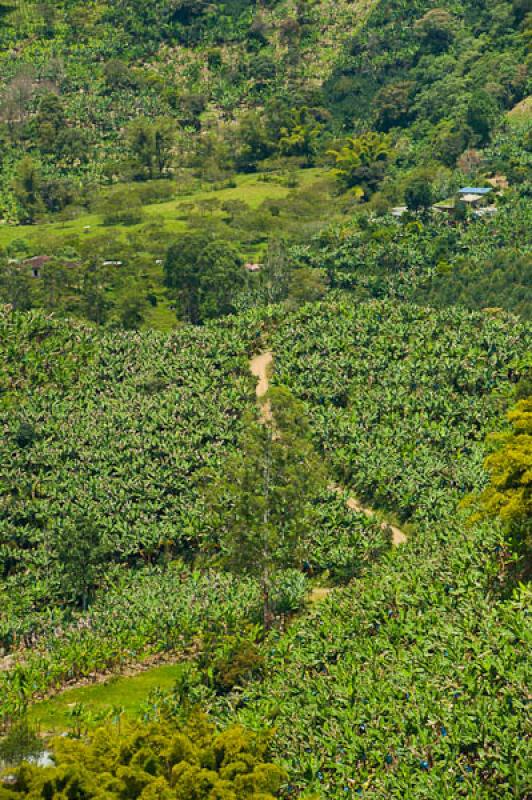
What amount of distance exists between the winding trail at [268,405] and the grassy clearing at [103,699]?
15.6 m

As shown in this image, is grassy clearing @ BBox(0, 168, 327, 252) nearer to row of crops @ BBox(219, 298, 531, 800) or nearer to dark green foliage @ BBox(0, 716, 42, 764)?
row of crops @ BBox(219, 298, 531, 800)

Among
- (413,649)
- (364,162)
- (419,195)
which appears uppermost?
(413,649)

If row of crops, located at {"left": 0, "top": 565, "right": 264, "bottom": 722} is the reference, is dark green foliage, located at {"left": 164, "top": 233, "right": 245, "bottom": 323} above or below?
below

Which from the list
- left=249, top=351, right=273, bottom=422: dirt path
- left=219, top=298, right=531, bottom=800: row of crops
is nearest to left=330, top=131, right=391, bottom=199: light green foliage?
left=249, top=351, right=273, bottom=422: dirt path

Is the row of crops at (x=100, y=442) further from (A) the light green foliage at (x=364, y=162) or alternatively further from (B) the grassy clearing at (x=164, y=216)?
(A) the light green foliage at (x=364, y=162)

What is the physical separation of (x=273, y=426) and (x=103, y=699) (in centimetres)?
1619

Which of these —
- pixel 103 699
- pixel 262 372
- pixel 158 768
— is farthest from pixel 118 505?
pixel 158 768

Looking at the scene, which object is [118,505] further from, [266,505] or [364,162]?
[364,162]

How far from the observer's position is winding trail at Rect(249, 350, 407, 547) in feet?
193

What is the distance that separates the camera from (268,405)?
74.1m

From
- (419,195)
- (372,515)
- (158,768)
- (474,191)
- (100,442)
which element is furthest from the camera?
(474,191)

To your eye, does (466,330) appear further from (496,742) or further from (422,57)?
(422,57)

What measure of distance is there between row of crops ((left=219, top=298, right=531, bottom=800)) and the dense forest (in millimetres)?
138

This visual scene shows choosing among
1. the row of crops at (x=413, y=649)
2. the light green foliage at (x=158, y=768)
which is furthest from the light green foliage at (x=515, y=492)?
the light green foliage at (x=158, y=768)
